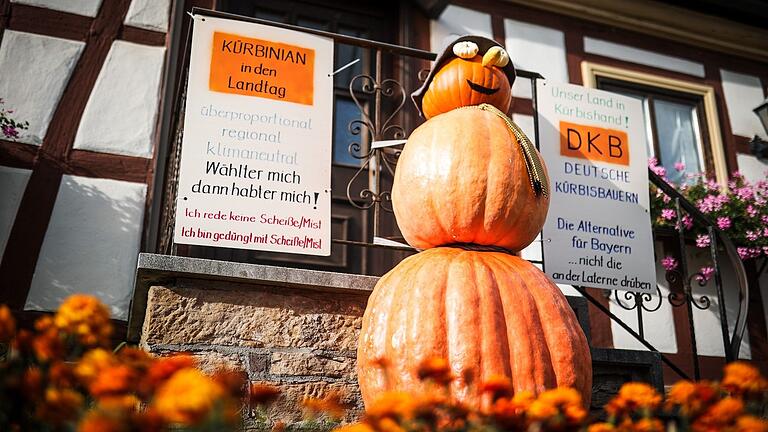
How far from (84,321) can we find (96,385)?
265 millimetres

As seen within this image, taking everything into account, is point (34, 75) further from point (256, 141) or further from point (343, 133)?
point (256, 141)

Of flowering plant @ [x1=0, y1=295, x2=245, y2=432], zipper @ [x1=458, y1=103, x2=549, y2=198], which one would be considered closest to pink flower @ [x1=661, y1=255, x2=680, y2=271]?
zipper @ [x1=458, y1=103, x2=549, y2=198]

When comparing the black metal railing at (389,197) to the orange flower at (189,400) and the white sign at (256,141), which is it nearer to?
the white sign at (256,141)

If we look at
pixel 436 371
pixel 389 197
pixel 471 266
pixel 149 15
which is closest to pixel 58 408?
pixel 436 371

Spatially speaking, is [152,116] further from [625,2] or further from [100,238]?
[625,2]

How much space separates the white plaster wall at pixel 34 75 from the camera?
382cm

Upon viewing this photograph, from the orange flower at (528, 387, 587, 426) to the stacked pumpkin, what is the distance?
0.74 meters

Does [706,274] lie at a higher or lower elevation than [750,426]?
higher

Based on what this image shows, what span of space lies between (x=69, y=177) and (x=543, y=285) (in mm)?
2828

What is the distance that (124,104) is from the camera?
13.2 ft

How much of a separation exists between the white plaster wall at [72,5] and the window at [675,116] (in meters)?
3.46

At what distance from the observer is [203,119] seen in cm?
265

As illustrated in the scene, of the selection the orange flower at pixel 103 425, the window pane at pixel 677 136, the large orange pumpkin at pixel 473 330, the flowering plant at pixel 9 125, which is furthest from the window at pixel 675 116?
the orange flower at pixel 103 425

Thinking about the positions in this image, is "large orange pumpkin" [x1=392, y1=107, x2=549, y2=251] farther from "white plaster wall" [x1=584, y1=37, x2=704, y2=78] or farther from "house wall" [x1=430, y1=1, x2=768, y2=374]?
"white plaster wall" [x1=584, y1=37, x2=704, y2=78]
